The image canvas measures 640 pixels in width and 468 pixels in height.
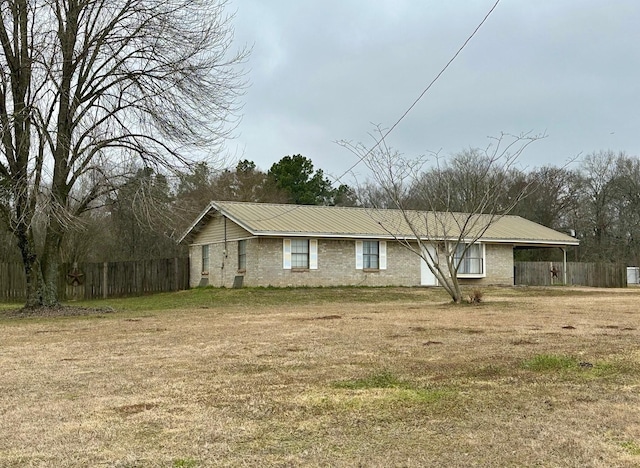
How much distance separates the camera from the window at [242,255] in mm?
27109

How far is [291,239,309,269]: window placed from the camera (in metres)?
27.2

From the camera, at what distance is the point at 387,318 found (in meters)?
14.9

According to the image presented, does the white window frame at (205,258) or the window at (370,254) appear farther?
the white window frame at (205,258)

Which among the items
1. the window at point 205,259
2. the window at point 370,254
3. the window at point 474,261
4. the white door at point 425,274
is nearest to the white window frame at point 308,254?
the window at point 370,254

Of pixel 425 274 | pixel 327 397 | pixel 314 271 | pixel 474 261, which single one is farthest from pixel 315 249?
pixel 327 397

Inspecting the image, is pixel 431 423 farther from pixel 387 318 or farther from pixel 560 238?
pixel 560 238

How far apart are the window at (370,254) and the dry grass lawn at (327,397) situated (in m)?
15.9

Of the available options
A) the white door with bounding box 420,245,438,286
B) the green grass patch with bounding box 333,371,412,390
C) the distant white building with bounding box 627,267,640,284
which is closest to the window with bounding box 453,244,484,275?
the white door with bounding box 420,245,438,286

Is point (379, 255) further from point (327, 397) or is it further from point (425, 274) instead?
point (327, 397)

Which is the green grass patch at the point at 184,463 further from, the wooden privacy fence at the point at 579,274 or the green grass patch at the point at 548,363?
the wooden privacy fence at the point at 579,274

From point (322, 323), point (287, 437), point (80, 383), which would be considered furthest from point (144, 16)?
point (287, 437)

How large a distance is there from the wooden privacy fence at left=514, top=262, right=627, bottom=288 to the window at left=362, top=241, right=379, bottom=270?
9.61 metres

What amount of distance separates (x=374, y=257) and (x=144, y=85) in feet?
44.3

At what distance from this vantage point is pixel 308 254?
27.5 metres
